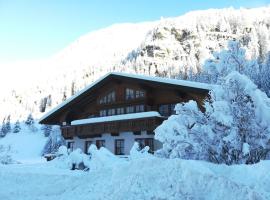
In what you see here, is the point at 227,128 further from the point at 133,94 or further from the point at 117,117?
the point at 133,94

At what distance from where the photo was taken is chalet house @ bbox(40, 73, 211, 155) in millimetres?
28828

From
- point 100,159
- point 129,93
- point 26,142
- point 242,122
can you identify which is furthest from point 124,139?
point 26,142

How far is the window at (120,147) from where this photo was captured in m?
31.3

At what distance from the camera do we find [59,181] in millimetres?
14836

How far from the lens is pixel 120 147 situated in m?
31.6

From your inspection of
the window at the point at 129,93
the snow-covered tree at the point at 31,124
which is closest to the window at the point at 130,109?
the window at the point at 129,93

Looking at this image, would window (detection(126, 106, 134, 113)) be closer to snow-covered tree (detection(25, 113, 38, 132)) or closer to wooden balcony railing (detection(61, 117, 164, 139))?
wooden balcony railing (detection(61, 117, 164, 139))

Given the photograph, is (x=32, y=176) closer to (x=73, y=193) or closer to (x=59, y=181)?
(x=59, y=181)

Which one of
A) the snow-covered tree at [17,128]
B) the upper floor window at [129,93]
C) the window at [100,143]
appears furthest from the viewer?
the snow-covered tree at [17,128]

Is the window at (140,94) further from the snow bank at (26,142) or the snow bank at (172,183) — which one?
the snow bank at (26,142)

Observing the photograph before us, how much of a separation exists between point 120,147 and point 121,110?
120 inches

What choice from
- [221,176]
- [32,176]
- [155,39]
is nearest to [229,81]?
[221,176]

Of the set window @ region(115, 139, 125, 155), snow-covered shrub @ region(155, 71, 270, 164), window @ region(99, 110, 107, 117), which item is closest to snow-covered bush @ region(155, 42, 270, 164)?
snow-covered shrub @ region(155, 71, 270, 164)

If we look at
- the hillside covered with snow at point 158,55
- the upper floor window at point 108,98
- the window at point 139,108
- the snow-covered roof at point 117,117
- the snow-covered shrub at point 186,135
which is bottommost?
the snow-covered shrub at point 186,135
